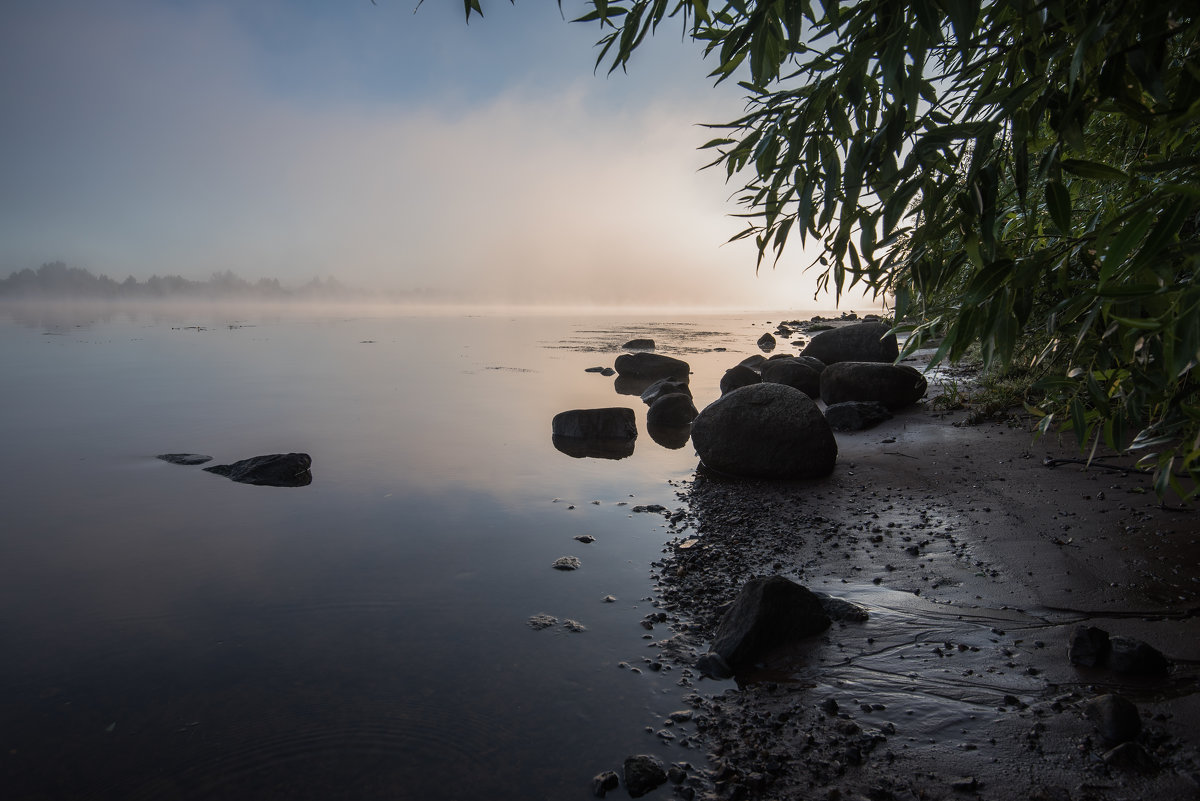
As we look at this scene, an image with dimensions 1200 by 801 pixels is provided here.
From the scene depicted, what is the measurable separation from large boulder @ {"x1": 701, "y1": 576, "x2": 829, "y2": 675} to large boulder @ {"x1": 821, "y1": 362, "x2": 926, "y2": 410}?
25.5ft

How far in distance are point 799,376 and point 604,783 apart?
11.9 metres

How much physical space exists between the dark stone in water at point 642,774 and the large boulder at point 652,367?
15.7m

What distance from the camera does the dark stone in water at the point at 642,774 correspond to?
3.12m

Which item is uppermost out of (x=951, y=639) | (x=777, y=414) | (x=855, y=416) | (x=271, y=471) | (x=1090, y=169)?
(x=1090, y=169)

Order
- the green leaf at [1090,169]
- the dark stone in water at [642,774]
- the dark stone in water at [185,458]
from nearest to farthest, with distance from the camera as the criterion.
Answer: the green leaf at [1090,169] < the dark stone in water at [642,774] < the dark stone in water at [185,458]

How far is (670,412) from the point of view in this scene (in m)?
12.7

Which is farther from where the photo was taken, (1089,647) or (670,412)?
(670,412)

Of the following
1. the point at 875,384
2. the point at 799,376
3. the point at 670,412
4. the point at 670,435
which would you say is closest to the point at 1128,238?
the point at 670,435

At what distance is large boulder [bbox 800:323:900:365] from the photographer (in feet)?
55.2

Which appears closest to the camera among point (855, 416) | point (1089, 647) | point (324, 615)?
point (1089, 647)

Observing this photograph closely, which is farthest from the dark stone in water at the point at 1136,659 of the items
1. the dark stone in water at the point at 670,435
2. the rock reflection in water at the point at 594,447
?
the dark stone in water at the point at 670,435

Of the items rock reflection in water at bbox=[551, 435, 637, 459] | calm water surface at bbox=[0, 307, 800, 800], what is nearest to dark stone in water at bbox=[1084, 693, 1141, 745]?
calm water surface at bbox=[0, 307, 800, 800]

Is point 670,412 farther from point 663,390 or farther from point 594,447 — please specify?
point 663,390

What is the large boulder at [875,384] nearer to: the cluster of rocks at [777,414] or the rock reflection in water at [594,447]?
the cluster of rocks at [777,414]
